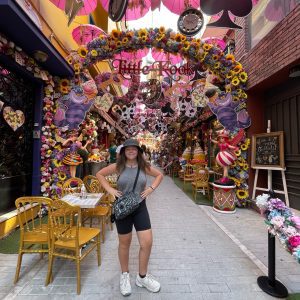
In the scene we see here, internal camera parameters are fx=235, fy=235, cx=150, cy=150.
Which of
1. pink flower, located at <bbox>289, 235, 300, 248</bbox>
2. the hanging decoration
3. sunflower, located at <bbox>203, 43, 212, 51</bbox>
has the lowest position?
pink flower, located at <bbox>289, 235, 300, 248</bbox>

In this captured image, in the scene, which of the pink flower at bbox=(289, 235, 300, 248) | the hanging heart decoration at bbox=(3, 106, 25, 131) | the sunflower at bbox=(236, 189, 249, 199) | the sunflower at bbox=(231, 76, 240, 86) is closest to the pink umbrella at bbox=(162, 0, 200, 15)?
the sunflower at bbox=(231, 76, 240, 86)

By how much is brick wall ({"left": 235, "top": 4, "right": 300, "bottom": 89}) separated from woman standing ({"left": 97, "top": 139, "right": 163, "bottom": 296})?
4019 mm

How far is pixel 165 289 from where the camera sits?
9.15 feet

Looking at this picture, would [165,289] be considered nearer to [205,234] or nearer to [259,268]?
[259,268]

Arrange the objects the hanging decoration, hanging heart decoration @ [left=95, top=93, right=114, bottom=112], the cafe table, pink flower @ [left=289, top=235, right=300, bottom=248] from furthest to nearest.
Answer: hanging heart decoration @ [left=95, top=93, right=114, bottom=112] < the hanging decoration < the cafe table < pink flower @ [left=289, top=235, right=300, bottom=248]

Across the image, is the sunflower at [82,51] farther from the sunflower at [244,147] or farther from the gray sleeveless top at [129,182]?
the sunflower at [244,147]

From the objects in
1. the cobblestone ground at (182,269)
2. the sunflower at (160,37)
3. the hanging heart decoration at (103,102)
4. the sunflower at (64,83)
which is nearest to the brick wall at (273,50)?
the sunflower at (160,37)

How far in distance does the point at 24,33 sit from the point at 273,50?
535cm

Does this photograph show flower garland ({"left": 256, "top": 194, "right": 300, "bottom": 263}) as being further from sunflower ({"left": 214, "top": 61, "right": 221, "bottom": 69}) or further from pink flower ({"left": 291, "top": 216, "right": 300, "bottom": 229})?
sunflower ({"left": 214, "top": 61, "right": 221, "bottom": 69})

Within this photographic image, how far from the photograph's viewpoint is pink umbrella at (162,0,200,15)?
579 cm

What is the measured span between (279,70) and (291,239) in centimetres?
419

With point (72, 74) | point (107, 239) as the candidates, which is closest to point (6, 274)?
point (107, 239)

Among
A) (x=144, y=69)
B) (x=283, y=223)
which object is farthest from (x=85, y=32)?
(x=283, y=223)

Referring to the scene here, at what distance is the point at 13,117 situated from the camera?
16.4 feet
